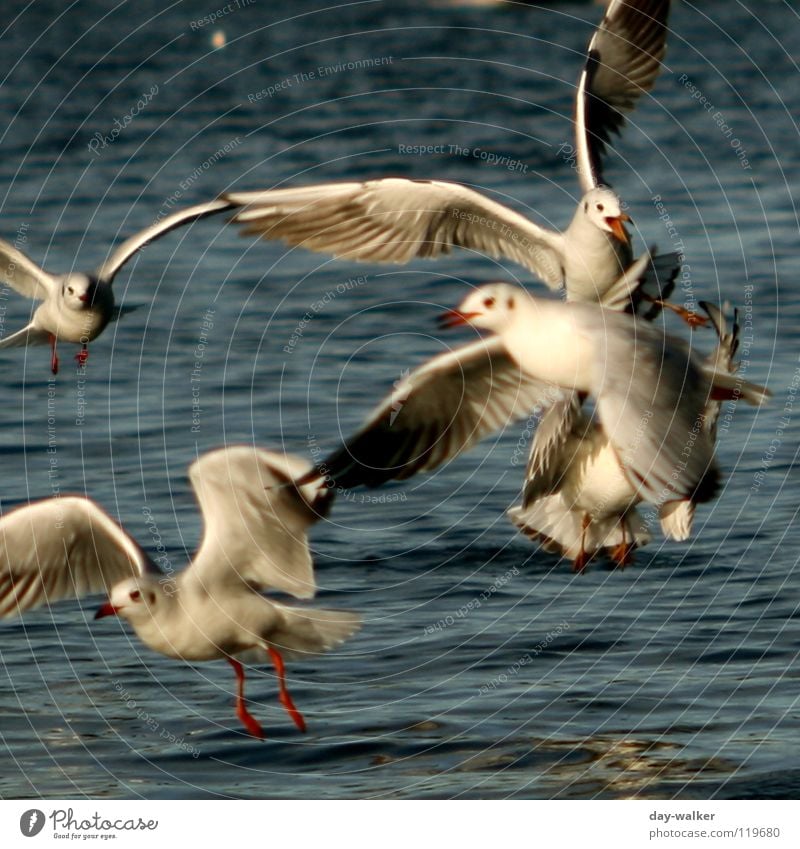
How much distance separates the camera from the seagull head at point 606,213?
9438 millimetres

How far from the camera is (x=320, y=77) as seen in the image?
35.5 metres

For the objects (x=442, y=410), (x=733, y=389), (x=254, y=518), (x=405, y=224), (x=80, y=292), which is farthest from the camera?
(x=405, y=224)

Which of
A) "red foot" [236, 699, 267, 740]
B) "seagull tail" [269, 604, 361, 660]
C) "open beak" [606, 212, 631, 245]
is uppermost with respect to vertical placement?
"open beak" [606, 212, 631, 245]

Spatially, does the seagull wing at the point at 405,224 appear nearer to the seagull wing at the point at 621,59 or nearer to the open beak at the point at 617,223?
the open beak at the point at 617,223

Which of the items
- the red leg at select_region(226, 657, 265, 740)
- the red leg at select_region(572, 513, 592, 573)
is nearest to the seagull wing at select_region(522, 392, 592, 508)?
the red leg at select_region(572, 513, 592, 573)

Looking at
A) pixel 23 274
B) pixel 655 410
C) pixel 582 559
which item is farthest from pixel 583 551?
pixel 23 274

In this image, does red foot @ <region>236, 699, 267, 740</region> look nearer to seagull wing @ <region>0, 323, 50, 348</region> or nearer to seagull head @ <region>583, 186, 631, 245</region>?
seagull wing @ <region>0, 323, 50, 348</region>

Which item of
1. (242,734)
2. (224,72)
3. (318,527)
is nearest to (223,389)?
(318,527)

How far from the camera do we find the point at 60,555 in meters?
8.88

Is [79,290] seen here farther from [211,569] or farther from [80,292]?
[211,569]

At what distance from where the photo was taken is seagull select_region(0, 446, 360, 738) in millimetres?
8086

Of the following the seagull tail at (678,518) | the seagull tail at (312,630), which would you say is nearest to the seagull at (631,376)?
the seagull tail at (678,518)

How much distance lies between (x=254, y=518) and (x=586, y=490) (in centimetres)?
226

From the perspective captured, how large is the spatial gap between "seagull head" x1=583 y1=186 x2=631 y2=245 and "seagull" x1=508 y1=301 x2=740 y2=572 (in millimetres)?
603
